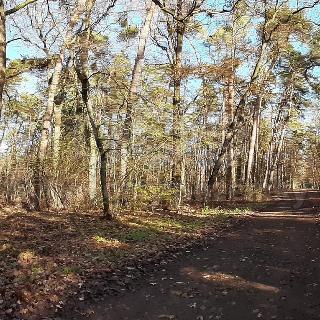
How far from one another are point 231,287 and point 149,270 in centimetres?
192

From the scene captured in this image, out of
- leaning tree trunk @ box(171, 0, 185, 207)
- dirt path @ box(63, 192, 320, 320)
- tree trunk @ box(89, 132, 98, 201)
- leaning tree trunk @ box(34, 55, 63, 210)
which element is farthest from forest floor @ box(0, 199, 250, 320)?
leaning tree trunk @ box(171, 0, 185, 207)

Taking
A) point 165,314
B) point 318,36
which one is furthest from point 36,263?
point 318,36

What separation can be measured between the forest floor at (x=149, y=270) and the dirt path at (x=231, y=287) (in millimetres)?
18

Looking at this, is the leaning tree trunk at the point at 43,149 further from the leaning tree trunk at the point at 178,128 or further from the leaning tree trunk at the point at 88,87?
the leaning tree trunk at the point at 178,128

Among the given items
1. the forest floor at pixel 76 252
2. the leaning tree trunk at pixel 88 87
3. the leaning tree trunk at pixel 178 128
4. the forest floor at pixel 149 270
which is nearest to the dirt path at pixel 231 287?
the forest floor at pixel 149 270

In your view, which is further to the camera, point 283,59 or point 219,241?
point 283,59

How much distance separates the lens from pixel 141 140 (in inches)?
606

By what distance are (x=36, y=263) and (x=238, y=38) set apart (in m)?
22.9

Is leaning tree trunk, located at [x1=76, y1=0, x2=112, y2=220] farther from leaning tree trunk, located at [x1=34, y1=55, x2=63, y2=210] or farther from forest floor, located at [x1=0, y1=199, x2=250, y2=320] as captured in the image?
leaning tree trunk, located at [x1=34, y1=55, x2=63, y2=210]

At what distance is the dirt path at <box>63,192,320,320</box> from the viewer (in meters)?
6.72

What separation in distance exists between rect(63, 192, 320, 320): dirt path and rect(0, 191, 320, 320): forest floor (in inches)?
0.7

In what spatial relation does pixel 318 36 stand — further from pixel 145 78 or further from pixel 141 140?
pixel 141 140

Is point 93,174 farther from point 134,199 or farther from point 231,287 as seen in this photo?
point 231,287

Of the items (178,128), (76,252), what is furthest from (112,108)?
(76,252)
